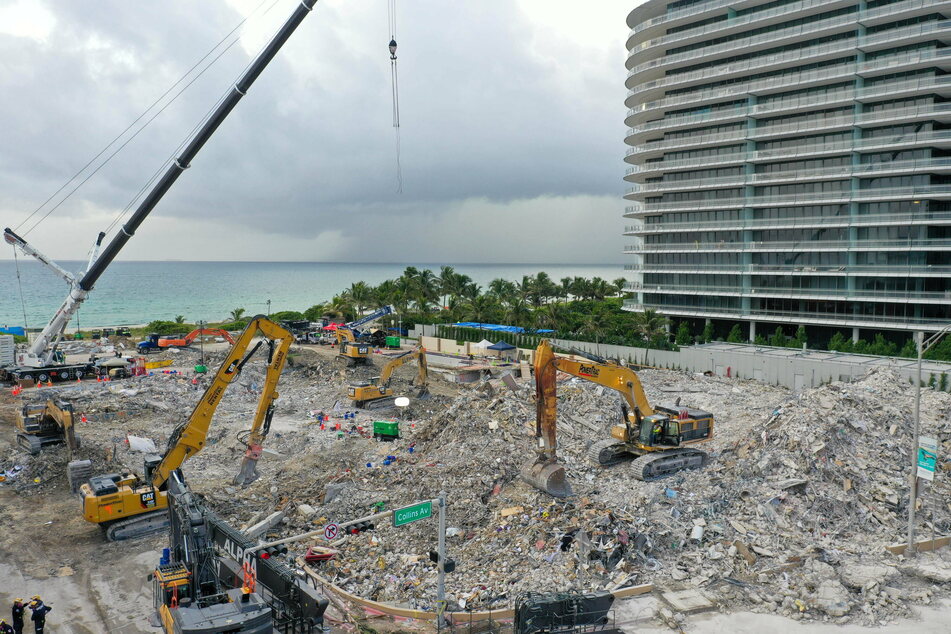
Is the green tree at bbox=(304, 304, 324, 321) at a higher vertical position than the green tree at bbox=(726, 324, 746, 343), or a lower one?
higher

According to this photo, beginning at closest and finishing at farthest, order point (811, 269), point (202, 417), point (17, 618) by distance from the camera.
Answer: point (17, 618), point (202, 417), point (811, 269)

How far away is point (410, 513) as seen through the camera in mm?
13172

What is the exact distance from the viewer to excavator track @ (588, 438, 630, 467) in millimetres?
25141

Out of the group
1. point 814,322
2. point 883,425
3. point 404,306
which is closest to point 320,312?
point 404,306

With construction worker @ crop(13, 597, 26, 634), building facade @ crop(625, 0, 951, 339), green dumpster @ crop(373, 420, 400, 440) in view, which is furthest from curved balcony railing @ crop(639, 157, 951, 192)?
construction worker @ crop(13, 597, 26, 634)

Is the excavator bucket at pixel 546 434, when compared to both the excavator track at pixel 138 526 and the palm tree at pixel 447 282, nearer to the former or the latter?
the excavator track at pixel 138 526

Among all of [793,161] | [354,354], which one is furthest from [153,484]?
[793,161]

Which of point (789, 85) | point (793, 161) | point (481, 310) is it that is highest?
point (789, 85)

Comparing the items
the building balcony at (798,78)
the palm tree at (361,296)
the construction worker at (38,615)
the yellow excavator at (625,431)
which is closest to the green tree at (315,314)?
the palm tree at (361,296)

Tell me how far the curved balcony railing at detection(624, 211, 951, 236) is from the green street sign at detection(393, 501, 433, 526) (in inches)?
2143

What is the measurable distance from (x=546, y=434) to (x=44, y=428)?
75.9 feet

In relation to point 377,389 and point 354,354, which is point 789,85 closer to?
point 354,354

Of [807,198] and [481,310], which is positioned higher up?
[807,198]

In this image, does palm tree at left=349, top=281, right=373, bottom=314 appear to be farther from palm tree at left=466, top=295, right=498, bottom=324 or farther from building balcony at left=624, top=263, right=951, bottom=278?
building balcony at left=624, top=263, right=951, bottom=278
